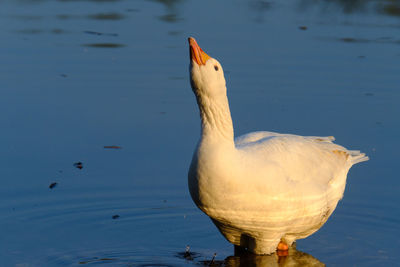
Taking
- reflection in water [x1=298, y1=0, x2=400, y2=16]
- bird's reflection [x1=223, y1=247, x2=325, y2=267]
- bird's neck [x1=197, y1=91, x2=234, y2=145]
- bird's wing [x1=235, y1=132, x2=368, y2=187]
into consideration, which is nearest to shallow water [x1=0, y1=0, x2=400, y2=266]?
bird's reflection [x1=223, y1=247, x2=325, y2=267]

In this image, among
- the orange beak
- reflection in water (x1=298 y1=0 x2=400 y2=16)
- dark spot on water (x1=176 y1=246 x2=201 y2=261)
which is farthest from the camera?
reflection in water (x1=298 y1=0 x2=400 y2=16)

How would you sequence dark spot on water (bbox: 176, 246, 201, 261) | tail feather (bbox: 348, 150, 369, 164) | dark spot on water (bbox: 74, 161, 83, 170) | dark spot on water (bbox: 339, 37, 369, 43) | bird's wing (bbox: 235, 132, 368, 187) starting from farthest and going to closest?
dark spot on water (bbox: 339, 37, 369, 43) < dark spot on water (bbox: 74, 161, 83, 170) < tail feather (bbox: 348, 150, 369, 164) < dark spot on water (bbox: 176, 246, 201, 261) < bird's wing (bbox: 235, 132, 368, 187)

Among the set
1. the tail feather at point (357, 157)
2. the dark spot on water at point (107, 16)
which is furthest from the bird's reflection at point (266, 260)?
the dark spot on water at point (107, 16)

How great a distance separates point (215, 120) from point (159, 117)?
3.79m

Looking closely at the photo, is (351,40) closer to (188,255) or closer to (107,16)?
(107,16)

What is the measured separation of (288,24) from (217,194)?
30.4 feet

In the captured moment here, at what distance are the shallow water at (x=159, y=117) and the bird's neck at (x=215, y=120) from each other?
1.38m

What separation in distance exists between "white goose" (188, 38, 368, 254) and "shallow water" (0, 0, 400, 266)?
0.55m

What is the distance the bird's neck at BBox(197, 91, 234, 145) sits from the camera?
5.78m

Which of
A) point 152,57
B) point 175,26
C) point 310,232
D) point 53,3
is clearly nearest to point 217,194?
point 310,232

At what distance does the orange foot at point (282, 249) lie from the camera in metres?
6.95

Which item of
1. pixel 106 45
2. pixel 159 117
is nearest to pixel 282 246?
pixel 159 117

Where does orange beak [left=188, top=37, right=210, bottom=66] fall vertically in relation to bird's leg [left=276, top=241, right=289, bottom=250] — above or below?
above

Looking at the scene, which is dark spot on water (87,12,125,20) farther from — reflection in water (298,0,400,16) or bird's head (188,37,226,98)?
bird's head (188,37,226,98)
